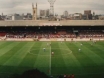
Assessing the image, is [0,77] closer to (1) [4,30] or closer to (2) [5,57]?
(2) [5,57]

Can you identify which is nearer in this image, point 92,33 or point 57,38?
point 57,38

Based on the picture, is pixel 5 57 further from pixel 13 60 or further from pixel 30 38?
pixel 30 38

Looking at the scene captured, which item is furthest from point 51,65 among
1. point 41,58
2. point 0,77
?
point 0,77

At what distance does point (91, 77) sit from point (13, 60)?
1412 centimetres

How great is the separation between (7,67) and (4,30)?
5008 cm

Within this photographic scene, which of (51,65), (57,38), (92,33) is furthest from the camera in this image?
(92,33)

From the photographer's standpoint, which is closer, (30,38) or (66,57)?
(66,57)

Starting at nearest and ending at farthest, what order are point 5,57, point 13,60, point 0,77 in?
1. point 0,77
2. point 13,60
3. point 5,57

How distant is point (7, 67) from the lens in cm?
3183

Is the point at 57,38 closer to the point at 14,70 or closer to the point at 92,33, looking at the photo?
the point at 92,33

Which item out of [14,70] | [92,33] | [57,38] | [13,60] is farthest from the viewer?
[92,33]

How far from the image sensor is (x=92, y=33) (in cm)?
7838

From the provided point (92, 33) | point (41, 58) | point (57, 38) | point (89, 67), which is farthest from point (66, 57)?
point (92, 33)

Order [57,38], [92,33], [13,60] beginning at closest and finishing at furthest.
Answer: [13,60] → [57,38] → [92,33]
